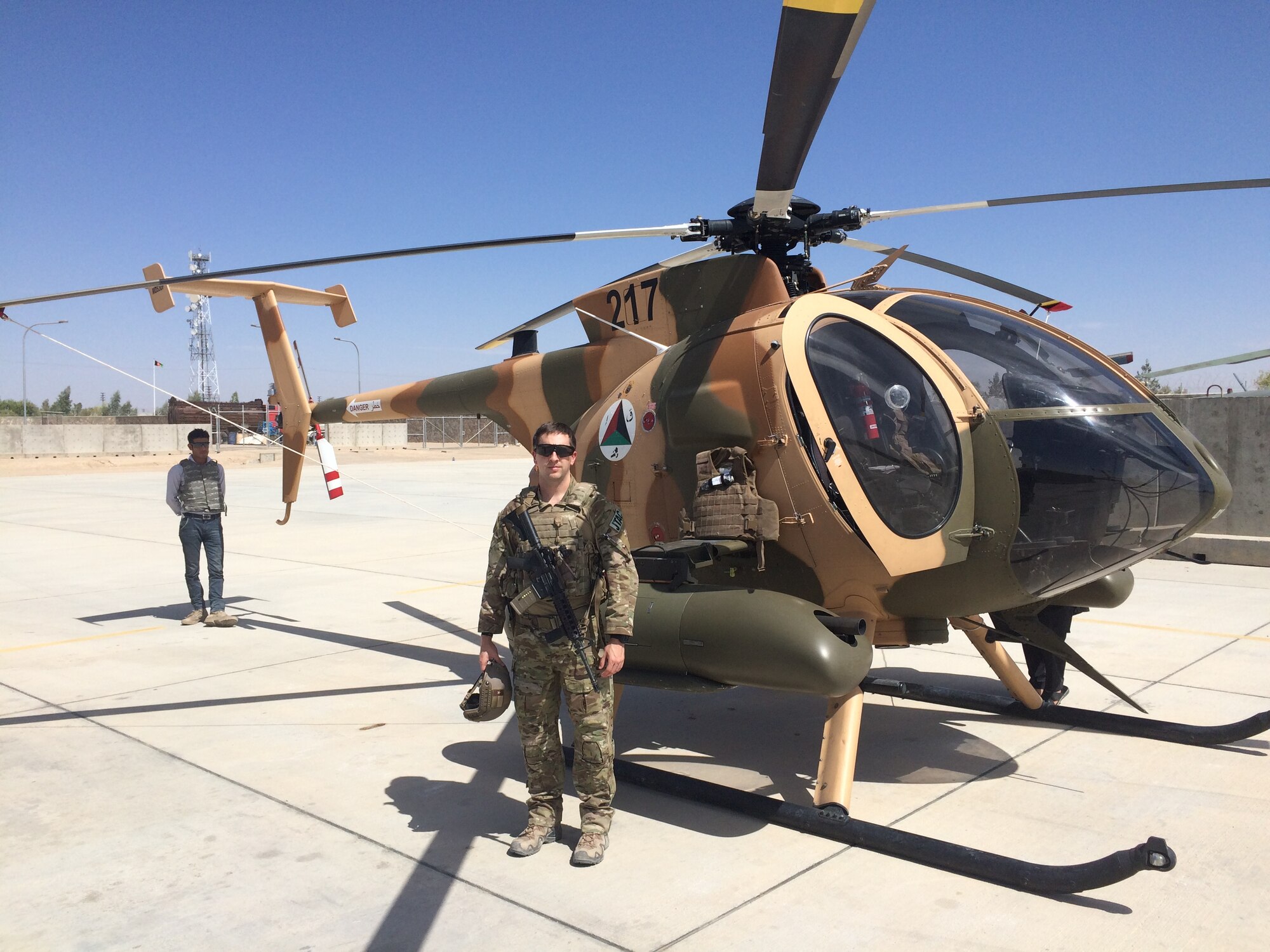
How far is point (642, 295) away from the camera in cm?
607

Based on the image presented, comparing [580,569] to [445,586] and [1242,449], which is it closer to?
[445,586]

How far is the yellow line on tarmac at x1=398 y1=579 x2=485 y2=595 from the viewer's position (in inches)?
420

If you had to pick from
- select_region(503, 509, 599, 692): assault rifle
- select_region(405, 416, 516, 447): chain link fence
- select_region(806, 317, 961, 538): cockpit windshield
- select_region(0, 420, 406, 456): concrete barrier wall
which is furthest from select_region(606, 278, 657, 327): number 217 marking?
select_region(405, 416, 516, 447): chain link fence

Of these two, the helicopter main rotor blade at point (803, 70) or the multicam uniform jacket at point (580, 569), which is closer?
the helicopter main rotor blade at point (803, 70)

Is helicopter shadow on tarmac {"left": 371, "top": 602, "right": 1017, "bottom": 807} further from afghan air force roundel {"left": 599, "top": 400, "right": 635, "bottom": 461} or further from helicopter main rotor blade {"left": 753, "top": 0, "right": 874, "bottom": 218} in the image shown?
helicopter main rotor blade {"left": 753, "top": 0, "right": 874, "bottom": 218}

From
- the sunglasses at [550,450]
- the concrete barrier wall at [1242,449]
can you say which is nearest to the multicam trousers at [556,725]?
the sunglasses at [550,450]

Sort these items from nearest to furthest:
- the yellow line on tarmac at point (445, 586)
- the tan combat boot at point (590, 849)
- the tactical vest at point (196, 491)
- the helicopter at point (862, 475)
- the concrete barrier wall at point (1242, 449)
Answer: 1. the tan combat boot at point (590, 849)
2. the helicopter at point (862, 475)
3. the tactical vest at point (196, 491)
4. the yellow line on tarmac at point (445, 586)
5. the concrete barrier wall at point (1242, 449)

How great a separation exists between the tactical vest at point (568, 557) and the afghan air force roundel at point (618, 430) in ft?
5.01

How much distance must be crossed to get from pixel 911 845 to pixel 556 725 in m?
1.59

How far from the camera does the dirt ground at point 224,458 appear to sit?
121 ft

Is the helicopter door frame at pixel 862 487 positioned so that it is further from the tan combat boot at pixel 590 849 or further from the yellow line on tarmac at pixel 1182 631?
the yellow line on tarmac at pixel 1182 631

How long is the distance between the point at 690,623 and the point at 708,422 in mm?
1086

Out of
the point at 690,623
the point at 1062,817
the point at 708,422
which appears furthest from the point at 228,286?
the point at 1062,817

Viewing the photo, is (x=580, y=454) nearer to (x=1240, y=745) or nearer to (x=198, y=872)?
(x=198, y=872)
